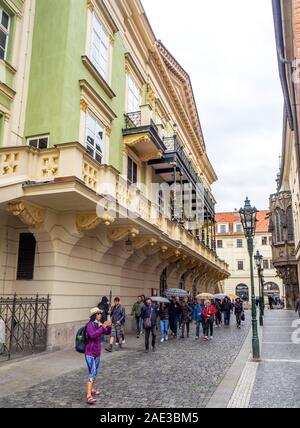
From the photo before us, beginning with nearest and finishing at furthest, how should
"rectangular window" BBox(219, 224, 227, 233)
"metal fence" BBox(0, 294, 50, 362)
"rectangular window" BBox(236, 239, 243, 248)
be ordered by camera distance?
"metal fence" BBox(0, 294, 50, 362), "rectangular window" BBox(236, 239, 243, 248), "rectangular window" BBox(219, 224, 227, 233)

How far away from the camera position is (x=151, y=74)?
71.7 feet

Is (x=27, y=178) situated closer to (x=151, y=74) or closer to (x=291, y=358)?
(x=291, y=358)

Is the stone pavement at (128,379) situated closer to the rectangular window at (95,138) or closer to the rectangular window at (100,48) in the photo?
the rectangular window at (95,138)

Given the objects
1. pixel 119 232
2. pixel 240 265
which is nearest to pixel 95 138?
pixel 119 232

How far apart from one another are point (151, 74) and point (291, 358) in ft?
55.6

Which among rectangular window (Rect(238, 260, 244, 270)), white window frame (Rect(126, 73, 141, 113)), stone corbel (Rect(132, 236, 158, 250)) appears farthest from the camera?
rectangular window (Rect(238, 260, 244, 270))

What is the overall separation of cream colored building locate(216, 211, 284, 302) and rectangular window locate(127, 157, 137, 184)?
167ft

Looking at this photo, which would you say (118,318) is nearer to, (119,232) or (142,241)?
(119,232)

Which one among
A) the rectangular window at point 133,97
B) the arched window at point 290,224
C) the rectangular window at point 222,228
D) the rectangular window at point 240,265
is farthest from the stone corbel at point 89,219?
the rectangular window at point 222,228

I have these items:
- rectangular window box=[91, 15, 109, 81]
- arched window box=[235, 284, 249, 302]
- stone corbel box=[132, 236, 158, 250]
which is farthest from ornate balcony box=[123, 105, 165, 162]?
Answer: arched window box=[235, 284, 249, 302]

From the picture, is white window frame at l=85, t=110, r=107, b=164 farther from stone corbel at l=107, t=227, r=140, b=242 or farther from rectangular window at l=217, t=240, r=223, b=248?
rectangular window at l=217, t=240, r=223, b=248

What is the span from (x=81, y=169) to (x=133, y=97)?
31.4 ft

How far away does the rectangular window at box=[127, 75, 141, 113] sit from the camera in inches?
716
